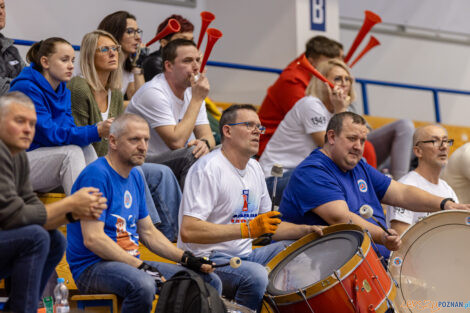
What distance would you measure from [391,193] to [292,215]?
2.26 feet

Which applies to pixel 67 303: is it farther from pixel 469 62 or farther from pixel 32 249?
pixel 469 62

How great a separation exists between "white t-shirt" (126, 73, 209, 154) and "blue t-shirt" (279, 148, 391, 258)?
0.91m

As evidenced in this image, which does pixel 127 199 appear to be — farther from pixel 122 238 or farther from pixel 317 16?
pixel 317 16

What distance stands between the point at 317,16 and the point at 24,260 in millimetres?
5566

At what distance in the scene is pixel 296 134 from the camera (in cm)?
532

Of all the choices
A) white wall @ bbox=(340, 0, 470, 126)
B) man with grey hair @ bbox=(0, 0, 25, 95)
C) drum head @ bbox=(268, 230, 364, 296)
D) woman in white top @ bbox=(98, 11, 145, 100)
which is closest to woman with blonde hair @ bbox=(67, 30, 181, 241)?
woman in white top @ bbox=(98, 11, 145, 100)

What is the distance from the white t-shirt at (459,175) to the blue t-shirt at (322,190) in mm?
1152

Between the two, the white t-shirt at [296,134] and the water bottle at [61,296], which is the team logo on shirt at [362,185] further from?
the water bottle at [61,296]

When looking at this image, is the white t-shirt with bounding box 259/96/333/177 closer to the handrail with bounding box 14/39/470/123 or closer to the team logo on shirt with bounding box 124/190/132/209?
the team logo on shirt with bounding box 124/190/132/209

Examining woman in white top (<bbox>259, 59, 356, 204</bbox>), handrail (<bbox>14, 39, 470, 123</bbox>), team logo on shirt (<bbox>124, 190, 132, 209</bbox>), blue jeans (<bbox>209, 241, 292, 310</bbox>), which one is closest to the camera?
team logo on shirt (<bbox>124, 190, 132, 209</bbox>)

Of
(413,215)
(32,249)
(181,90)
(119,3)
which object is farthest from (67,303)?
(119,3)

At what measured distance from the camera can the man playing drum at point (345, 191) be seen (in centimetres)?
406

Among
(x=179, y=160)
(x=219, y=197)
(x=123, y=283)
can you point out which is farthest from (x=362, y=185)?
(x=123, y=283)

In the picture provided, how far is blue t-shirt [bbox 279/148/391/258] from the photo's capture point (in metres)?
4.13
